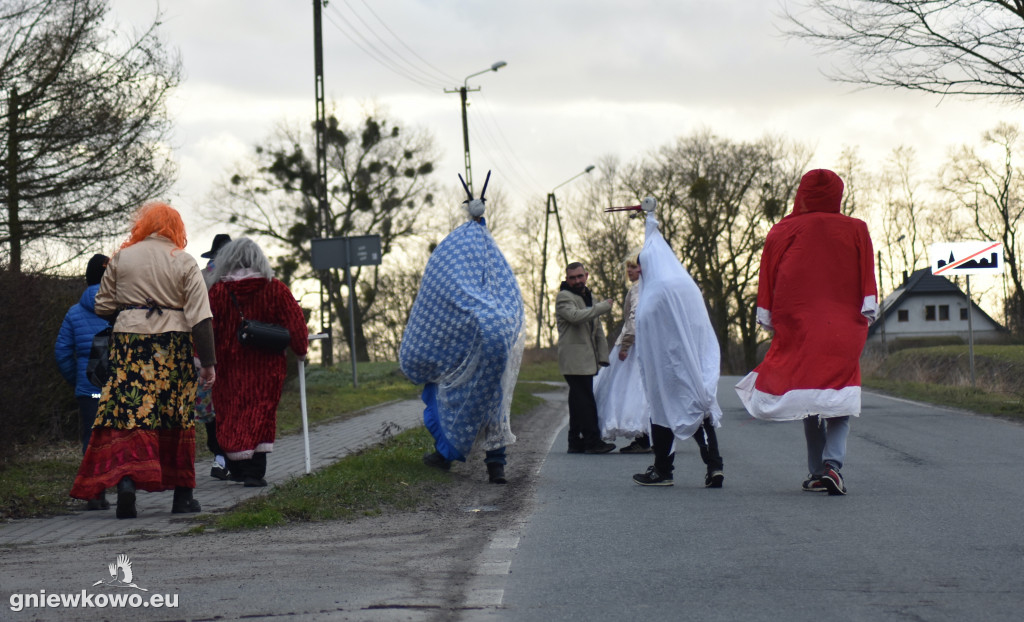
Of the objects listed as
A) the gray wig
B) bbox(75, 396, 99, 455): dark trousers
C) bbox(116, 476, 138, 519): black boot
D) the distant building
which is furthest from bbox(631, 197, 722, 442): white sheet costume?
the distant building

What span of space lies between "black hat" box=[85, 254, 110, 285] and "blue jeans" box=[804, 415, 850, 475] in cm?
507

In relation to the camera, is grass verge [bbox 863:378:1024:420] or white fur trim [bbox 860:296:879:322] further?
grass verge [bbox 863:378:1024:420]

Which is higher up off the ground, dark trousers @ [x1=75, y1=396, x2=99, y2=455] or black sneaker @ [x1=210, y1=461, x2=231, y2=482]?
dark trousers @ [x1=75, y1=396, x2=99, y2=455]

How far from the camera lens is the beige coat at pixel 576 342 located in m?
11.7

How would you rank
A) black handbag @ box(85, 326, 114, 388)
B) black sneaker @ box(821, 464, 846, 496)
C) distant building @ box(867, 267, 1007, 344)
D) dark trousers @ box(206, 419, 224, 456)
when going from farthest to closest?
distant building @ box(867, 267, 1007, 344)
dark trousers @ box(206, 419, 224, 456)
black handbag @ box(85, 326, 114, 388)
black sneaker @ box(821, 464, 846, 496)

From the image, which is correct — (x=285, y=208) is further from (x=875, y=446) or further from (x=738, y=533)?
(x=738, y=533)

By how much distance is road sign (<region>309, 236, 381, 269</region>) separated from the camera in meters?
20.9

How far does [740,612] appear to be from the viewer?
14.4ft

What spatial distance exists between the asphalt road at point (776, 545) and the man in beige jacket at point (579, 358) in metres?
1.31

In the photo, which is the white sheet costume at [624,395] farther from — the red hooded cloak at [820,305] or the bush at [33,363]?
the bush at [33,363]

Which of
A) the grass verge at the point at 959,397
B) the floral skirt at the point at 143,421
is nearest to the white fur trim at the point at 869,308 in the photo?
the floral skirt at the point at 143,421

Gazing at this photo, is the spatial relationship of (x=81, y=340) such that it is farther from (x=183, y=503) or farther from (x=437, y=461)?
(x=437, y=461)

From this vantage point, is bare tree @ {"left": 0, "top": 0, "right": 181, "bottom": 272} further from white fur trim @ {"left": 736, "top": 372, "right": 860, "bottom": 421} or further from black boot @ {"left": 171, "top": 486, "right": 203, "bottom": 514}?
white fur trim @ {"left": 736, "top": 372, "right": 860, "bottom": 421}

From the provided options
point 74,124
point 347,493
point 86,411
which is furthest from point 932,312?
point 86,411
